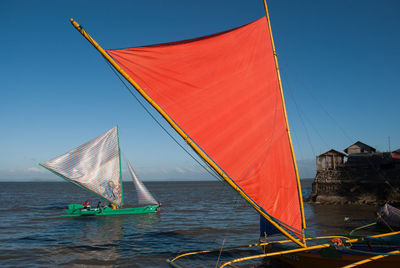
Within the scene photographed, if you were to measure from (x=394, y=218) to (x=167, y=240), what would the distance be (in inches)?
680

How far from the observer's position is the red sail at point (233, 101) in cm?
927

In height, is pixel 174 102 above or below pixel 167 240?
above

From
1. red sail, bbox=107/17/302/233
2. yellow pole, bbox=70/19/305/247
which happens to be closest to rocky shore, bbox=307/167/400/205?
red sail, bbox=107/17/302/233

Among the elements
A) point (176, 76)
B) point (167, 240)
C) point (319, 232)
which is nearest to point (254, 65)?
point (176, 76)

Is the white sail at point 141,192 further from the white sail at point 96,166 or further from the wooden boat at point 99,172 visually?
the white sail at point 96,166

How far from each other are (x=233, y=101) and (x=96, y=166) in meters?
27.4

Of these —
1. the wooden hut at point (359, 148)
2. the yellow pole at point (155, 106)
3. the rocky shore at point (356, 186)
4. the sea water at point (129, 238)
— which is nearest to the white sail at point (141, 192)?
the sea water at point (129, 238)

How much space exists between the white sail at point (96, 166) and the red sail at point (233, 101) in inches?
1048

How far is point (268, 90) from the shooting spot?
11656 millimetres

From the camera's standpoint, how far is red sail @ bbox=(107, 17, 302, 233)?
9.27m

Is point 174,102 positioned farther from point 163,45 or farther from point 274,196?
point 274,196

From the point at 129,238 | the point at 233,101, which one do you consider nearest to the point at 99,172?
the point at 129,238

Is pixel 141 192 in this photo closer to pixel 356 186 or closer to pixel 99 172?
pixel 99 172

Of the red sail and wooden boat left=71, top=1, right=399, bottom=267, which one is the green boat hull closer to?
wooden boat left=71, top=1, right=399, bottom=267
